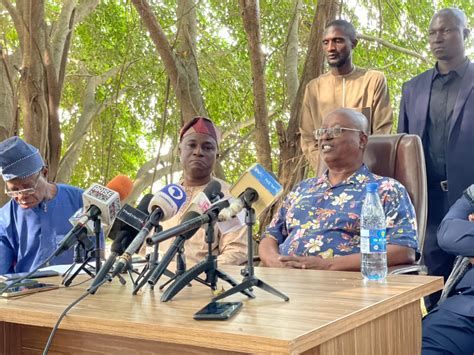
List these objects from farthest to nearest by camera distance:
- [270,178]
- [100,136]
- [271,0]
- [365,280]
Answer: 1. [100,136]
2. [271,0]
3. [365,280]
4. [270,178]

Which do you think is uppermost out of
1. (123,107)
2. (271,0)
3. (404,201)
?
(271,0)

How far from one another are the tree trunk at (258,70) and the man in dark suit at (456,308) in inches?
100

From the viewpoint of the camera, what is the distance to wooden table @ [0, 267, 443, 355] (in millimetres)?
1772

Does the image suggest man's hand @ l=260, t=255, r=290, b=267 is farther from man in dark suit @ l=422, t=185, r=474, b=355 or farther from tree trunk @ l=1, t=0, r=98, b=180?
tree trunk @ l=1, t=0, r=98, b=180

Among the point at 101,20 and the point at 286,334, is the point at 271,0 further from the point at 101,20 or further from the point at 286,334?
the point at 286,334

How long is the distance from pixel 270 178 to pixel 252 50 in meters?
3.44

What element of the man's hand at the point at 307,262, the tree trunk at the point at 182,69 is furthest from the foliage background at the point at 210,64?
the man's hand at the point at 307,262

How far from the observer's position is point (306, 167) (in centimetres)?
557

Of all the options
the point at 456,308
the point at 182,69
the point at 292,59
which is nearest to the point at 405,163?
the point at 456,308

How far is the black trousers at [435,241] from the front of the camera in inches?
158

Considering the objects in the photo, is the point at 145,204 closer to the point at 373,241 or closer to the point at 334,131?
the point at 373,241

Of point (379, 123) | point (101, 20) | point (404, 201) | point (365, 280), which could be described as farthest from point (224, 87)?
point (365, 280)

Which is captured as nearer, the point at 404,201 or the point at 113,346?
the point at 113,346

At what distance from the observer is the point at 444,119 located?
4.16m
